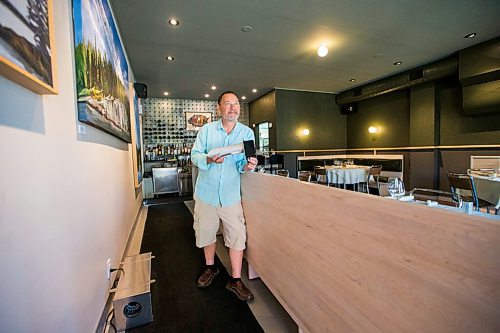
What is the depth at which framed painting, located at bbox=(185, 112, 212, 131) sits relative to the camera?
7938 mm

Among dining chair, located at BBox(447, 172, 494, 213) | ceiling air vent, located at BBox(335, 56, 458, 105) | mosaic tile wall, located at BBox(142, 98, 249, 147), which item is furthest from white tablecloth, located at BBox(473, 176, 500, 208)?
mosaic tile wall, located at BBox(142, 98, 249, 147)

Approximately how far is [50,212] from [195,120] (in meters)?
7.36

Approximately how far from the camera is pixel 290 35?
3.85 metres

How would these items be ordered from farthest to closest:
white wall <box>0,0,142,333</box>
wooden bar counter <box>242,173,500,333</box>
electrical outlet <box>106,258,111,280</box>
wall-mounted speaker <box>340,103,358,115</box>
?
1. wall-mounted speaker <box>340,103,358,115</box>
2. electrical outlet <box>106,258,111,280</box>
3. white wall <box>0,0,142,333</box>
4. wooden bar counter <box>242,173,500,333</box>

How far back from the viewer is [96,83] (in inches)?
70.7

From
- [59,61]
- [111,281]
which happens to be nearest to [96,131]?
[59,61]

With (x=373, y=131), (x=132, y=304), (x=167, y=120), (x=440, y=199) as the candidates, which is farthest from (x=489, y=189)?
(x=167, y=120)

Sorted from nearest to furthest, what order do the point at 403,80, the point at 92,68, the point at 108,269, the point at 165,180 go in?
the point at 92,68
the point at 108,269
the point at 403,80
the point at 165,180

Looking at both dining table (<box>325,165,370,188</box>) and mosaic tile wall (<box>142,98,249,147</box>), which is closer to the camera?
dining table (<box>325,165,370,188</box>)

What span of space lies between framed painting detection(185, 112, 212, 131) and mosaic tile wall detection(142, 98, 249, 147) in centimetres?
10

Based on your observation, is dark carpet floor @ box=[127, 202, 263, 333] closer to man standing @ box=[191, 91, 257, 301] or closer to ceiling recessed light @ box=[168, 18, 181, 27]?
man standing @ box=[191, 91, 257, 301]

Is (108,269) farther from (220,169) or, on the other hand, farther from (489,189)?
(489,189)

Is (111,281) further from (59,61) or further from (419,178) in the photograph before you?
(419,178)

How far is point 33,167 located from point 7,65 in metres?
0.41
